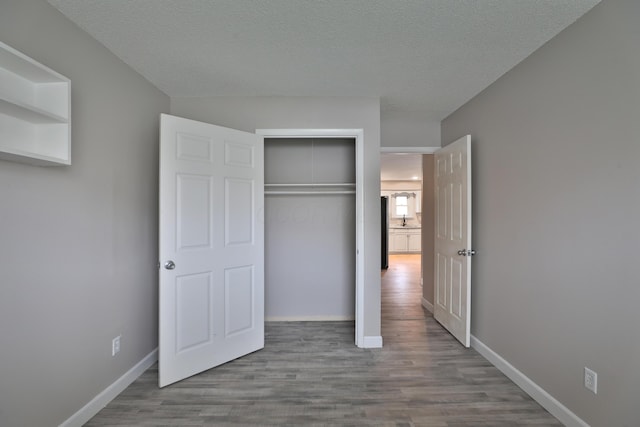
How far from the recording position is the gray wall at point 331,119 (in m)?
3.08

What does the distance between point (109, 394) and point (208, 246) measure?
122 centimetres

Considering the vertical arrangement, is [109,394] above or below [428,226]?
below

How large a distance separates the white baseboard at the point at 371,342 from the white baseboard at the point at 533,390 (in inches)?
38.0

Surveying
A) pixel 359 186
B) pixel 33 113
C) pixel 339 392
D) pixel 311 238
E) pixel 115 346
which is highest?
pixel 33 113

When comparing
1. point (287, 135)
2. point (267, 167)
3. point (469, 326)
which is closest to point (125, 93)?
point (287, 135)

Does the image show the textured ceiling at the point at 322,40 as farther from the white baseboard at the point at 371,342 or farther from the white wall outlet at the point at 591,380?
the white baseboard at the point at 371,342

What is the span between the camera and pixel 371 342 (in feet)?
10.1

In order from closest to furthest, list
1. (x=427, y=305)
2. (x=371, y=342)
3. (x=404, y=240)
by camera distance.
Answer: (x=371, y=342), (x=427, y=305), (x=404, y=240)


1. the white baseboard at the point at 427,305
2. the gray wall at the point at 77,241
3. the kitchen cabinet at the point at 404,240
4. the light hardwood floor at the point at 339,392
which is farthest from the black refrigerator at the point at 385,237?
the gray wall at the point at 77,241

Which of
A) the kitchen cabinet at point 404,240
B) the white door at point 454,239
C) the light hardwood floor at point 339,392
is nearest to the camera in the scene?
the light hardwood floor at point 339,392

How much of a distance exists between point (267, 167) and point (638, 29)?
10.6ft

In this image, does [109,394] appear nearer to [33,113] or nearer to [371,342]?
[33,113]

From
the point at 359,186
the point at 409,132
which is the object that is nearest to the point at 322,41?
the point at 359,186

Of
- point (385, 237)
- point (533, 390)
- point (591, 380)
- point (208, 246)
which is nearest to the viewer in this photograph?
point (591, 380)
